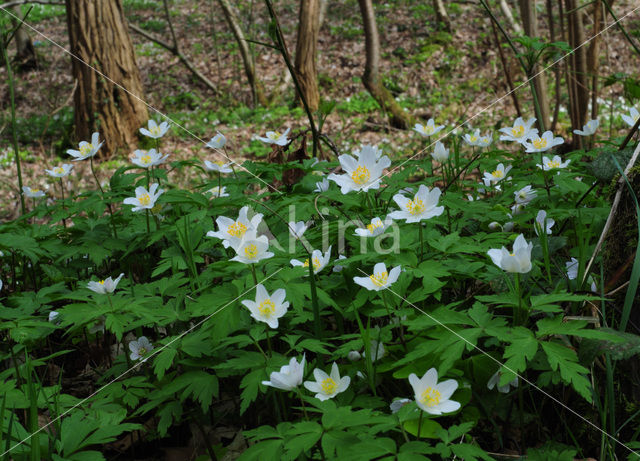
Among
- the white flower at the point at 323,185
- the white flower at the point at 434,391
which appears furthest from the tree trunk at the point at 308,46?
the white flower at the point at 434,391

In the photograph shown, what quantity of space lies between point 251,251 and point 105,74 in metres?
6.82

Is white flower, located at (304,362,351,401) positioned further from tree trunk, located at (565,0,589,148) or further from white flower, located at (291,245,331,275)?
tree trunk, located at (565,0,589,148)

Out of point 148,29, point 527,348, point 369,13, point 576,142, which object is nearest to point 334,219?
point 527,348

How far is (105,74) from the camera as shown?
7.29 m

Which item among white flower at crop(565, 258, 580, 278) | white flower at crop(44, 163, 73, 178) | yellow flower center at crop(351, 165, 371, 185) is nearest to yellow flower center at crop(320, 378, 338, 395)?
yellow flower center at crop(351, 165, 371, 185)

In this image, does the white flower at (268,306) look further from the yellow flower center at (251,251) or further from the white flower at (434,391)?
the white flower at (434,391)

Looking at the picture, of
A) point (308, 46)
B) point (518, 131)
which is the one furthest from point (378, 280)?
point (308, 46)

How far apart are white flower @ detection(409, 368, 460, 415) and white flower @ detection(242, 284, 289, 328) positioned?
437mm

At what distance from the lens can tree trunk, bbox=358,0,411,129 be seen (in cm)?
880

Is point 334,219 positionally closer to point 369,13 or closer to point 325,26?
point 369,13

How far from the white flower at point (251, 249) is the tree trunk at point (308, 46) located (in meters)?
7.39

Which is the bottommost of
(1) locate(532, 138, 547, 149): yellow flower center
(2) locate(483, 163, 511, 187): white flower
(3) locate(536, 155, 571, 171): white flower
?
(2) locate(483, 163, 511, 187): white flower

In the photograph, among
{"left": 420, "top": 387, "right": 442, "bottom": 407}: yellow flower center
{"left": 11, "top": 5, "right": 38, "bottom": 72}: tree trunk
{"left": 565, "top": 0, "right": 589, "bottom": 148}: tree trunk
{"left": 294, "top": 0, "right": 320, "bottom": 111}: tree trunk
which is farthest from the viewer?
{"left": 11, "top": 5, "right": 38, "bottom": 72}: tree trunk

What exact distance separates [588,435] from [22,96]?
1365 centimetres
